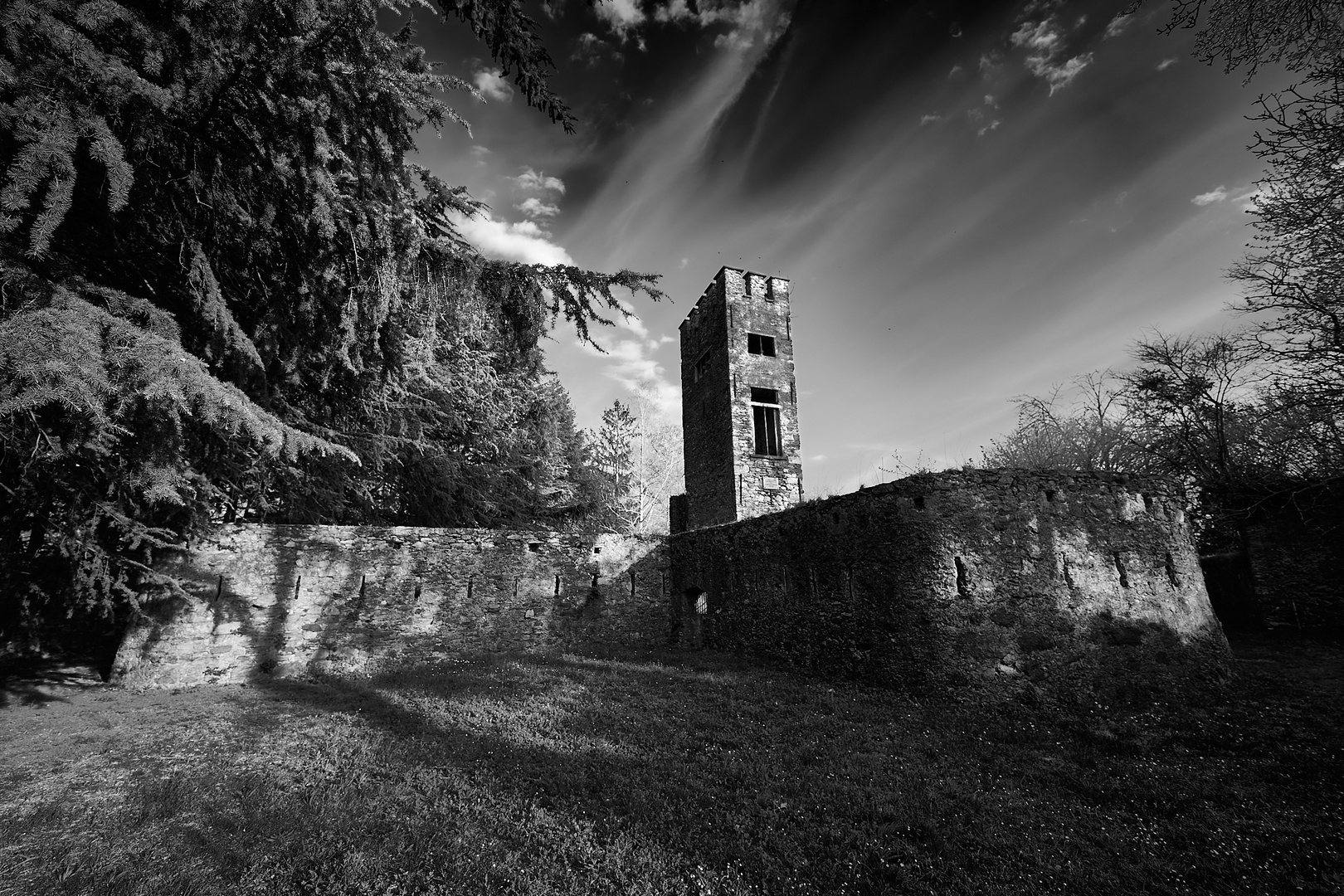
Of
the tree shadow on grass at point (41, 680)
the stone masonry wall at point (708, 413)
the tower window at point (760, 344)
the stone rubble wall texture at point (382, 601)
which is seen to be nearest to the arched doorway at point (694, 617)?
the stone rubble wall texture at point (382, 601)

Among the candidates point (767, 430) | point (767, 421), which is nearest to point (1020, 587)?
point (767, 430)

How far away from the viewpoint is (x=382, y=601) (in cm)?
1061

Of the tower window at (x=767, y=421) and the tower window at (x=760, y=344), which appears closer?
the tower window at (x=767, y=421)

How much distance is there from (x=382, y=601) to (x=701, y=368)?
1099cm

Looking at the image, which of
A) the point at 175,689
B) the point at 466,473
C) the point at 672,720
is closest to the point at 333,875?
the point at 672,720

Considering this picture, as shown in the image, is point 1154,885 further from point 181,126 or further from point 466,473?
point 466,473

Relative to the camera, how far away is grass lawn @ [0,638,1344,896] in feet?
11.7

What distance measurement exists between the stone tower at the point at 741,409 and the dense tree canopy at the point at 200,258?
859 centimetres

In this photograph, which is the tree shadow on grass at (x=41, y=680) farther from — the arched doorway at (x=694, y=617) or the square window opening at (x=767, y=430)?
the square window opening at (x=767, y=430)

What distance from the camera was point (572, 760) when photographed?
17.6ft

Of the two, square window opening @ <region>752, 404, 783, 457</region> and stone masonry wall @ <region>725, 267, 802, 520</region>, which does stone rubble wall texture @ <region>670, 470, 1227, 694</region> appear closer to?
stone masonry wall @ <region>725, 267, 802, 520</region>

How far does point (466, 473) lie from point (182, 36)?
36.8ft

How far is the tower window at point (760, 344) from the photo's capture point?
16.4 meters

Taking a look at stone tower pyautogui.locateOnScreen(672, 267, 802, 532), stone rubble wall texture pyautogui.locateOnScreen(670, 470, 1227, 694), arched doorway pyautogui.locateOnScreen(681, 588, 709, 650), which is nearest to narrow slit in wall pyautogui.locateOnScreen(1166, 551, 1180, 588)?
stone rubble wall texture pyautogui.locateOnScreen(670, 470, 1227, 694)
